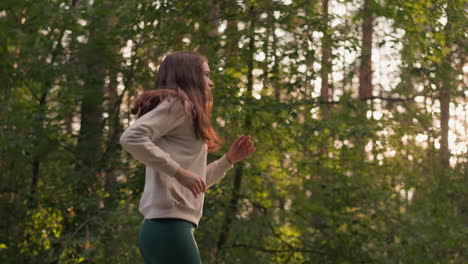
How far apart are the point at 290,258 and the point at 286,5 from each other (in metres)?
2.78

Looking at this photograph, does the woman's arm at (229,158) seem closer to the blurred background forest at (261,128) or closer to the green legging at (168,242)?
the green legging at (168,242)

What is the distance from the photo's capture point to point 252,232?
6.32 metres

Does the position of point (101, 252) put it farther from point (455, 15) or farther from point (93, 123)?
point (455, 15)

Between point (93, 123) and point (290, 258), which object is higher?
point (93, 123)

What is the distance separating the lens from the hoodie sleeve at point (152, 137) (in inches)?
85.7

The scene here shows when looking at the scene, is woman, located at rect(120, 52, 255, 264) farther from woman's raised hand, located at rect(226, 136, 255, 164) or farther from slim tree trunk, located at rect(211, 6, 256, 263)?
slim tree trunk, located at rect(211, 6, 256, 263)

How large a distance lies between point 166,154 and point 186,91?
301 mm

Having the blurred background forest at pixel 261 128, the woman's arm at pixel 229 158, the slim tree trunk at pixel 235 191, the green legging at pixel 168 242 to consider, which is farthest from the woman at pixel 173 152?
the slim tree trunk at pixel 235 191

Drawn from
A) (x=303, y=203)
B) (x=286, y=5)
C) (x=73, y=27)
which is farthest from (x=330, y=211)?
(x=73, y=27)

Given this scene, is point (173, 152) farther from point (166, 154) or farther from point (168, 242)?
point (168, 242)

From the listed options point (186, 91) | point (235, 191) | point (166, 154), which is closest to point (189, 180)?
point (166, 154)

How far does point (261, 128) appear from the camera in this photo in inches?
254

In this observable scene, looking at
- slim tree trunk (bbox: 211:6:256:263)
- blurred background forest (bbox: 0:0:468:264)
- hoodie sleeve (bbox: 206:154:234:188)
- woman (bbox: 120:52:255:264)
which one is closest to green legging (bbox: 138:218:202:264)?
woman (bbox: 120:52:255:264)

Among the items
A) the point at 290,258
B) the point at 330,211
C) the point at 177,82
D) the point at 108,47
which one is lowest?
the point at 290,258
